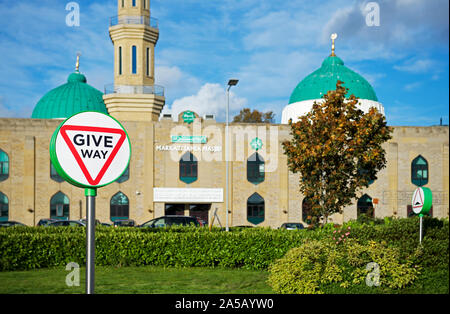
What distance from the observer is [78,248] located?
548 inches

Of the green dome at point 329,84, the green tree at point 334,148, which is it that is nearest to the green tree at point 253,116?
the green dome at point 329,84

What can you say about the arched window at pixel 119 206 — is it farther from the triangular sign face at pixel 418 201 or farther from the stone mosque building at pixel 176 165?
the triangular sign face at pixel 418 201

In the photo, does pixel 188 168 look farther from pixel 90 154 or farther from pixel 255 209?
pixel 90 154

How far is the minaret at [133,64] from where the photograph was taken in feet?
126

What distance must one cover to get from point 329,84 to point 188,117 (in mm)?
13683

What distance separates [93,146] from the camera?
2.98m

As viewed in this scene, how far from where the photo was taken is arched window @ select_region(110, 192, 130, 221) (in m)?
39.6

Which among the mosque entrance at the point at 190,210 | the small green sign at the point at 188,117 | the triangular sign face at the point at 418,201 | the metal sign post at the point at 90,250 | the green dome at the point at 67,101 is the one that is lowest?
the mosque entrance at the point at 190,210

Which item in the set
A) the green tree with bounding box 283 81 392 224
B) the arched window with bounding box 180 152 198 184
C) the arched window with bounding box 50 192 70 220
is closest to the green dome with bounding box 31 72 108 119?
the arched window with bounding box 50 192 70 220

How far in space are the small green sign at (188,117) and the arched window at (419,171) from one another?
70.0ft

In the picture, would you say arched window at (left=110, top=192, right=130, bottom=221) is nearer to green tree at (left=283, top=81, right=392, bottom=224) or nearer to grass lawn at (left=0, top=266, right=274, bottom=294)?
green tree at (left=283, top=81, right=392, bottom=224)

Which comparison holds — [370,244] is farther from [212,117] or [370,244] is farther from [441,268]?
[212,117]

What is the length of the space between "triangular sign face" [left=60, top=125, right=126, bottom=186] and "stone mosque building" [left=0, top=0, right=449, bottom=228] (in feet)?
120

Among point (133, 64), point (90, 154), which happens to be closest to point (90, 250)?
point (90, 154)
